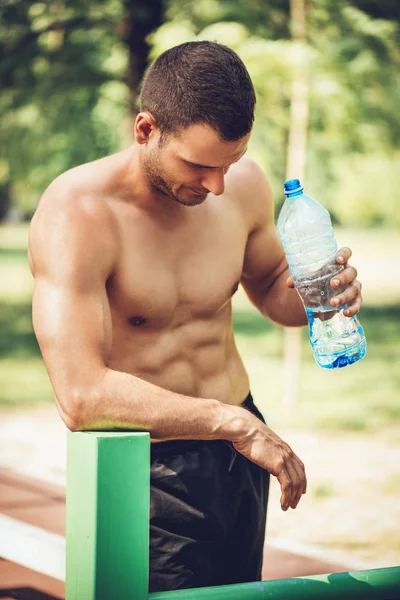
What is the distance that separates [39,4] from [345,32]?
10.8 ft

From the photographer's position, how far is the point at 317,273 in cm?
262

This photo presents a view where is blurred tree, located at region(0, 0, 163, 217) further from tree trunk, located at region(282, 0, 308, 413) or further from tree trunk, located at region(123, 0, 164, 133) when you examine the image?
tree trunk, located at region(282, 0, 308, 413)

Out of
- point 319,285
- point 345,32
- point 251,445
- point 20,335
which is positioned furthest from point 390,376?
point 251,445

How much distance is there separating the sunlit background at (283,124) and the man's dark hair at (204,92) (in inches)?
97.9

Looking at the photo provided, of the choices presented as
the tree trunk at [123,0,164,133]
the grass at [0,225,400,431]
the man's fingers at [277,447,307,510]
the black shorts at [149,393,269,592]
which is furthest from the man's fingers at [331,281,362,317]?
the tree trunk at [123,0,164,133]

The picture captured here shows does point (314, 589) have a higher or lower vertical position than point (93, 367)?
lower

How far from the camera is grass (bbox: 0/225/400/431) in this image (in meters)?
7.92

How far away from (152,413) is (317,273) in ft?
3.20

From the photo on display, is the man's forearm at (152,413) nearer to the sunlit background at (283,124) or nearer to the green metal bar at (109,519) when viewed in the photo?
the green metal bar at (109,519)

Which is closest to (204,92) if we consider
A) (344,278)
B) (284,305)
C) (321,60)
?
(344,278)

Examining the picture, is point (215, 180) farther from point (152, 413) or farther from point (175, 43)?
point (175, 43)

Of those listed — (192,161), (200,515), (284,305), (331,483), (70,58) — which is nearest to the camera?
(192,161)

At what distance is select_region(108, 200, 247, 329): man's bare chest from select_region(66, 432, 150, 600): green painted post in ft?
1.96

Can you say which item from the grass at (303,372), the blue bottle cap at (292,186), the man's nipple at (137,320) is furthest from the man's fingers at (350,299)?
the grass at (303,372)
